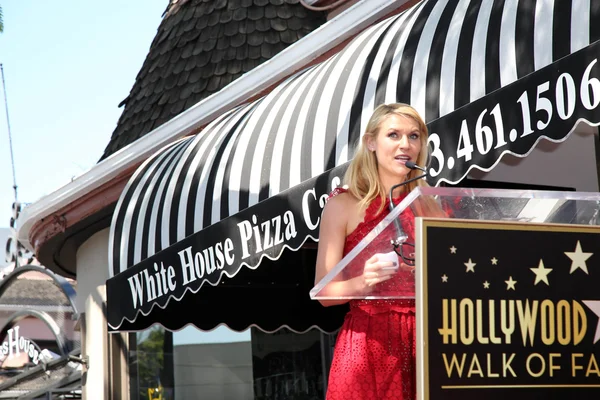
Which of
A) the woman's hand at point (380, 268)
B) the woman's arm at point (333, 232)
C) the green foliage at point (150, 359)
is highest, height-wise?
the woman's arm at point (333, 232)

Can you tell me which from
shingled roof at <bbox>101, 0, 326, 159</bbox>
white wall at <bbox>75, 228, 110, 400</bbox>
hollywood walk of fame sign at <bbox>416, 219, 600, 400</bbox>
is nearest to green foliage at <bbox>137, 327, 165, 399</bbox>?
white wall at <bbox>75, 228, 110, 400</bbox>

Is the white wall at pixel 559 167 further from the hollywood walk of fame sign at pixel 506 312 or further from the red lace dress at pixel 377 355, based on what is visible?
the hollywood walk of fame sign at pixel 506 312

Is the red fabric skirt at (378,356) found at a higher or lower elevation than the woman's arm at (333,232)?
lower

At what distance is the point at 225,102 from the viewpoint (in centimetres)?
741

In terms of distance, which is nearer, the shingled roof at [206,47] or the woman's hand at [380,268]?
the woman's hand at [380,268]

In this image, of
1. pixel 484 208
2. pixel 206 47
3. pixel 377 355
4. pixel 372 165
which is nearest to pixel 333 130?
pixel 372 165

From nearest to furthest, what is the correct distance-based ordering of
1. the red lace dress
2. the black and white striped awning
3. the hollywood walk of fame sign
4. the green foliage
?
the hollywood walk of fame sign < the red lace dress < the black and white striped awning < the green foliage

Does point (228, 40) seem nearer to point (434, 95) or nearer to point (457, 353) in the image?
point (434, 95)

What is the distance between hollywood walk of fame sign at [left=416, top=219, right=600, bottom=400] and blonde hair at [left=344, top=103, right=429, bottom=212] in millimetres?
617

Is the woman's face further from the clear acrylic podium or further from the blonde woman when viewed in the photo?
the clear acrylic podium

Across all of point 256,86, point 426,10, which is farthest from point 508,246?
point 256,86

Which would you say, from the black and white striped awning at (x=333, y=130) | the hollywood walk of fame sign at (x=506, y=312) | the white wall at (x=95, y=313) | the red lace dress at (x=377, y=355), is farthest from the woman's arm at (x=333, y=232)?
the white wall at (x=95, y=313)

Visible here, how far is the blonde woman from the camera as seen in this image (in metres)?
2.92

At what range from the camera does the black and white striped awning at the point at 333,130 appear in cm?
353
